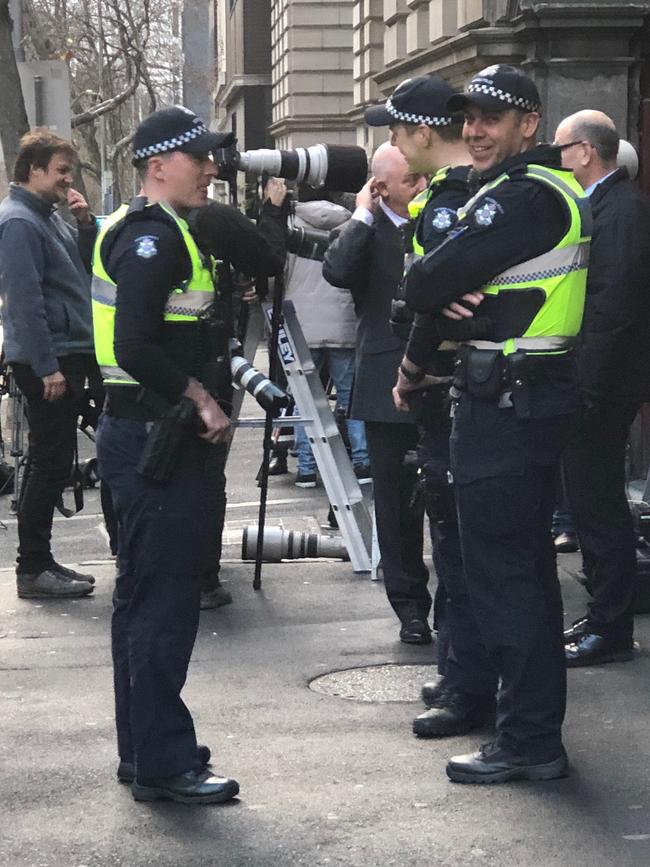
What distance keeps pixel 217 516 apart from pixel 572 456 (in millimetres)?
1692

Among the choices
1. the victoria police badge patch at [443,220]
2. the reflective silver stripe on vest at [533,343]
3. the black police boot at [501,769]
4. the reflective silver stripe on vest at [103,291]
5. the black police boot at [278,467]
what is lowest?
the black police boot at [278,467]

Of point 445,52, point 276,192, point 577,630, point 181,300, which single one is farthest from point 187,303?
point 445,52

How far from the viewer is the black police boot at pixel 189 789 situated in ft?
16.8

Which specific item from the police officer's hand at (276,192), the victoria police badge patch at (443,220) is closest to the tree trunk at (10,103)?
the police officer's hand at (276,192)

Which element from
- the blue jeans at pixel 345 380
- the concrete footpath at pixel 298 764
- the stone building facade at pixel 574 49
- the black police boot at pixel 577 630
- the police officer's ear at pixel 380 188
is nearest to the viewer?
the concrete footpath at pixel 298 764

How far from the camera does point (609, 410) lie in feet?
21.9

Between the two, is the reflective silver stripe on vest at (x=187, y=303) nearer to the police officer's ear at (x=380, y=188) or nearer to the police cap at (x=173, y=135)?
the police cap at (x=173, y=135)

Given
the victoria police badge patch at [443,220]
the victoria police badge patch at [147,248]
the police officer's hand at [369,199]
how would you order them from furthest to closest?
the police officer's hand at [369,199] < the victoria police badge patch at [443,220] < the victoria police badge patch at [147,248]

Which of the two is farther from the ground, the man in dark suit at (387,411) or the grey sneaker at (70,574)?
the man in dark suit at (387,411)

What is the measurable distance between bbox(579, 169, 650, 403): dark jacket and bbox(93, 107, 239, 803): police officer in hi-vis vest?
1.97 metres

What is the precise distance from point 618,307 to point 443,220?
1.43m

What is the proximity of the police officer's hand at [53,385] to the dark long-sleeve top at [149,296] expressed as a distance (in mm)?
3049

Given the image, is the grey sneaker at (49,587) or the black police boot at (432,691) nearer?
the black police boot at (432,691)

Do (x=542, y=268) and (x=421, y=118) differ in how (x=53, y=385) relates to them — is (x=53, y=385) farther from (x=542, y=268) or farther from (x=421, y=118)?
(x=542, y=268)
